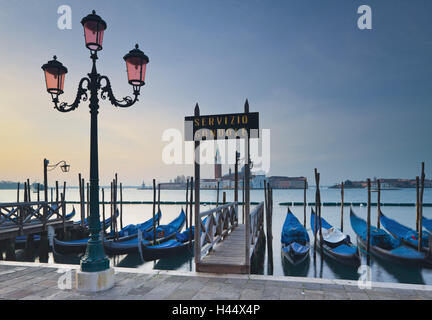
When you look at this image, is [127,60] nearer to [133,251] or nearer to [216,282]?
[216,282]

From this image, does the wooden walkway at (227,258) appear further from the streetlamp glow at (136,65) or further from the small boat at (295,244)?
the streetlamp glow at (136,65)

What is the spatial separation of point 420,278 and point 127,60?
454 inches

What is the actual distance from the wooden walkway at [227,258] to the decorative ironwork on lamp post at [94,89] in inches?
76.6

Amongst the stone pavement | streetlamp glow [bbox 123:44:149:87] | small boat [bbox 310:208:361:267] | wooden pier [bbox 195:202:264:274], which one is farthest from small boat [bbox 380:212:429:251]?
streetlamp glow [bbox 123:44:149:87]

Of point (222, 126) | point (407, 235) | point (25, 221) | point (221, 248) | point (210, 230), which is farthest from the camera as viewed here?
point (407, 235)

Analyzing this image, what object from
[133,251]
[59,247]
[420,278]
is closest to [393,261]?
[420,278]

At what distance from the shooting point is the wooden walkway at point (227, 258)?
17.9ft

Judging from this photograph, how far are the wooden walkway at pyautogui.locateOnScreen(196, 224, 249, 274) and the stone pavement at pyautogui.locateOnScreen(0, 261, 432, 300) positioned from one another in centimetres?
31

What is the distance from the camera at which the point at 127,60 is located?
4750mm

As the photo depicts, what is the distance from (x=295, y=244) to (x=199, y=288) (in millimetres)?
7680

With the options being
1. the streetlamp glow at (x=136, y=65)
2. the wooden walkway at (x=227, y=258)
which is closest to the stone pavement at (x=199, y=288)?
the wooden walkway at (x=227, y=258)

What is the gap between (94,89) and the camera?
15.4 feet

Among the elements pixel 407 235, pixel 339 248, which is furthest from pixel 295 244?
pixel 407 235

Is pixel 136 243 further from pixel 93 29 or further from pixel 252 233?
pixel 93 29
